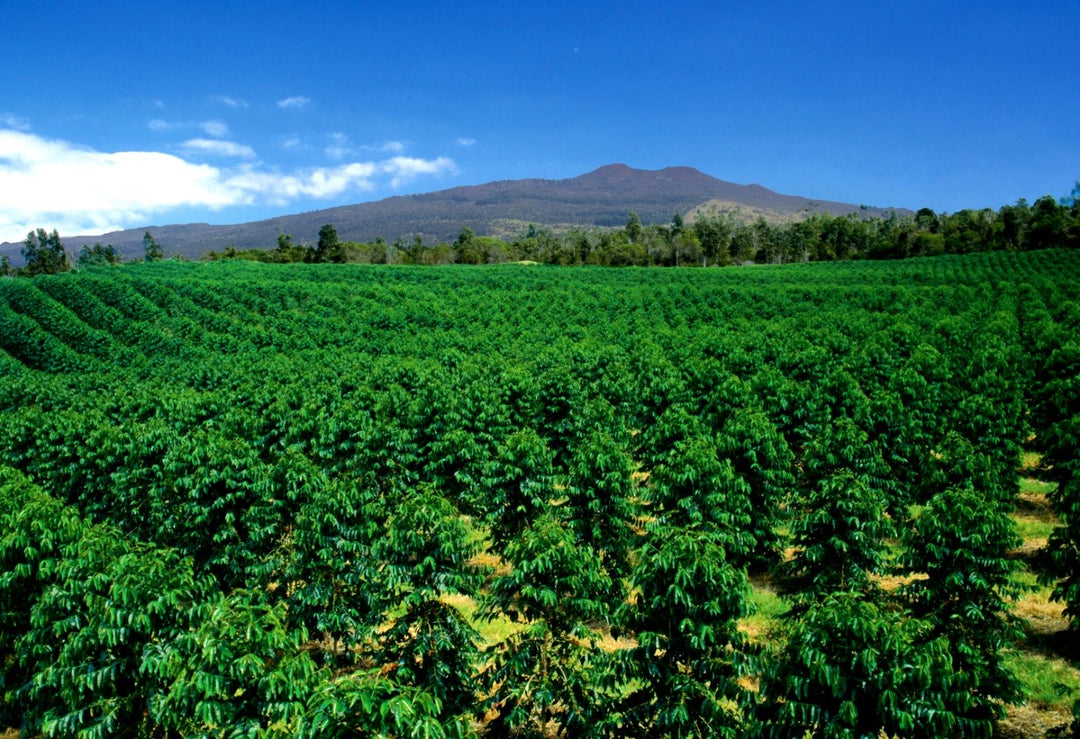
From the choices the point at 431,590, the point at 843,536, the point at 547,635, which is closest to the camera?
the point at 547,635

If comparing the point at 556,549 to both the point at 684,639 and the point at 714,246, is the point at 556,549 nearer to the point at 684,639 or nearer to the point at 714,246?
the point at 684,639

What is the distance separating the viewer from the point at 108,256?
186000 millimetres

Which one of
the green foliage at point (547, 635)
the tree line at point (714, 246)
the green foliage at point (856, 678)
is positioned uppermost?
the tree line at point (714, 246)

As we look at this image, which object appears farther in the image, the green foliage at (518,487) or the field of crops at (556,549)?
the green foliage at (518,487)

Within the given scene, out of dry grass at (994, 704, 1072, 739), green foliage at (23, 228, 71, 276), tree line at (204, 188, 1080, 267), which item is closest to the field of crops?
dry grass at (994, 704, 1072, 739)

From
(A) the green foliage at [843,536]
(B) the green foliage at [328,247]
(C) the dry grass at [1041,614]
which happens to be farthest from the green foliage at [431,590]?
(B) the green foliage at [328,247]

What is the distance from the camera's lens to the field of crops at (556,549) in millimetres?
10195

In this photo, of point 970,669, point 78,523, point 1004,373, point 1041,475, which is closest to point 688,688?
point 970,669

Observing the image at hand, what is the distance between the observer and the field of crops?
1020 centimetres

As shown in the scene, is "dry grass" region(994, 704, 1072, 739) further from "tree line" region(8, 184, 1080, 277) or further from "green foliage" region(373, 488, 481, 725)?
"tree line" region(8, 184, 1080, 277)

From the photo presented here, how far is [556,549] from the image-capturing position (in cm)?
1317

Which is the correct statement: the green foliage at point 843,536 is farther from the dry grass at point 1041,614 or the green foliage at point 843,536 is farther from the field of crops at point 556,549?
the dry grass at point 1041,614

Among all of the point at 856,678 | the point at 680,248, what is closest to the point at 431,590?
the point at 856,678

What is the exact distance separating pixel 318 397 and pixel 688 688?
25132 millimetres
